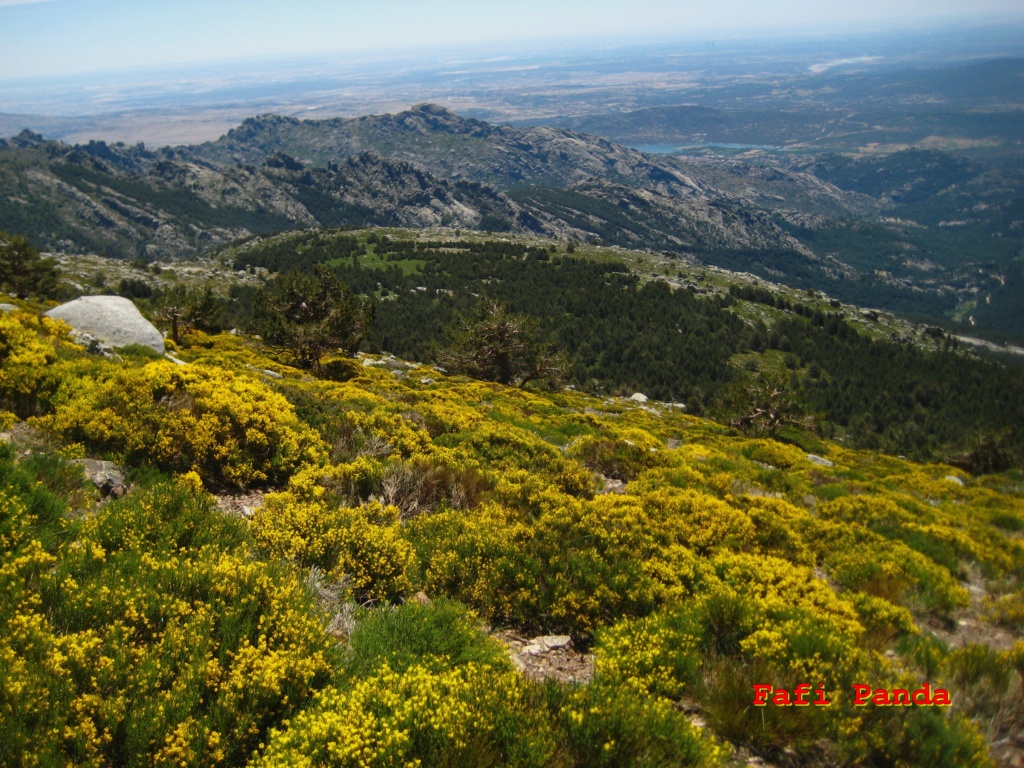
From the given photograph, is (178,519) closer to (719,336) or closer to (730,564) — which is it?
(730,564)

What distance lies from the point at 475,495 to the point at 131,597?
637 cm

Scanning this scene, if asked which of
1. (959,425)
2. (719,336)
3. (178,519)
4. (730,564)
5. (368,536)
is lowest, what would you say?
(959,425)

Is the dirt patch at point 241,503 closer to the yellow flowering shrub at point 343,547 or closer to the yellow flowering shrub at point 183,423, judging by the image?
the yellow flowering shrub at point 183,423

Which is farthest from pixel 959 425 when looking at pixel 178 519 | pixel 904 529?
pixel 178 519

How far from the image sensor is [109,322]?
24.9m

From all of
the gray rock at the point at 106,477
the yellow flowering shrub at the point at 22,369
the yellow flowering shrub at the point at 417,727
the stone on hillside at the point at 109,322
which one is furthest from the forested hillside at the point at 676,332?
the yellow flowering shrub at the point at 417,727

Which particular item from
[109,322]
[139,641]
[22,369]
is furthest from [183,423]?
[109,322]

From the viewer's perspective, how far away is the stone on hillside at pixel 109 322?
79.3ft

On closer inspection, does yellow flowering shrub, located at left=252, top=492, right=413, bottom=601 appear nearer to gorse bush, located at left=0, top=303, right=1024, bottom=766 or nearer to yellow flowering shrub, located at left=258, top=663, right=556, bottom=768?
gorse bush, located at left=0, top=303, right=1024, bottom=766

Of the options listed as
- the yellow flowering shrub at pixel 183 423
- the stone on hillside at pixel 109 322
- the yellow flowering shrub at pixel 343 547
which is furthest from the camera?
the stone on hillside at pixel 109 322

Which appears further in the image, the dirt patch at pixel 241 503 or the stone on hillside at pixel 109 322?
the stone on hillside at pixel 109 322

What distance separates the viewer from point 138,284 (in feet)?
368

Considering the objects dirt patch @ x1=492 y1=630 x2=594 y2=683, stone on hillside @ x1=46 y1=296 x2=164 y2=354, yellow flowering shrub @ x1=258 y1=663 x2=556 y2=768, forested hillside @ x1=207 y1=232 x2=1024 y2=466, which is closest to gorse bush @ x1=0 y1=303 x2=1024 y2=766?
yellow flowering shrub @ x1=258 y1=663 x2=556 y2=768

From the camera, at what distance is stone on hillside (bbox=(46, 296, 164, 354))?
24172 mm
